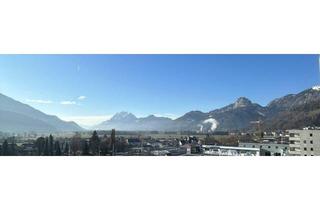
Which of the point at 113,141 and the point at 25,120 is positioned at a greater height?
the point at 25,120

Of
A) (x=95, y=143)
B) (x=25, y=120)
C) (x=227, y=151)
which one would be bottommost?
(x=227, y=151)

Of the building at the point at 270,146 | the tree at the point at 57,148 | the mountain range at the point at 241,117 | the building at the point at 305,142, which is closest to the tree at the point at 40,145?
the tree at the point at 57,148

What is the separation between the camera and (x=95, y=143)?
5.67m

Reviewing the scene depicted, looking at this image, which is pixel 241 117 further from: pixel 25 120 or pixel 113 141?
pixel 25 120

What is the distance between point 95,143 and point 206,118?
6.06 ft

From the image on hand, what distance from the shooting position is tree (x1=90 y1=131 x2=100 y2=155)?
547cm

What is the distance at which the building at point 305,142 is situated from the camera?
521cm

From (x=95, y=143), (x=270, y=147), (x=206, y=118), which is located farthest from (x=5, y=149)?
(x=270, y=147)
